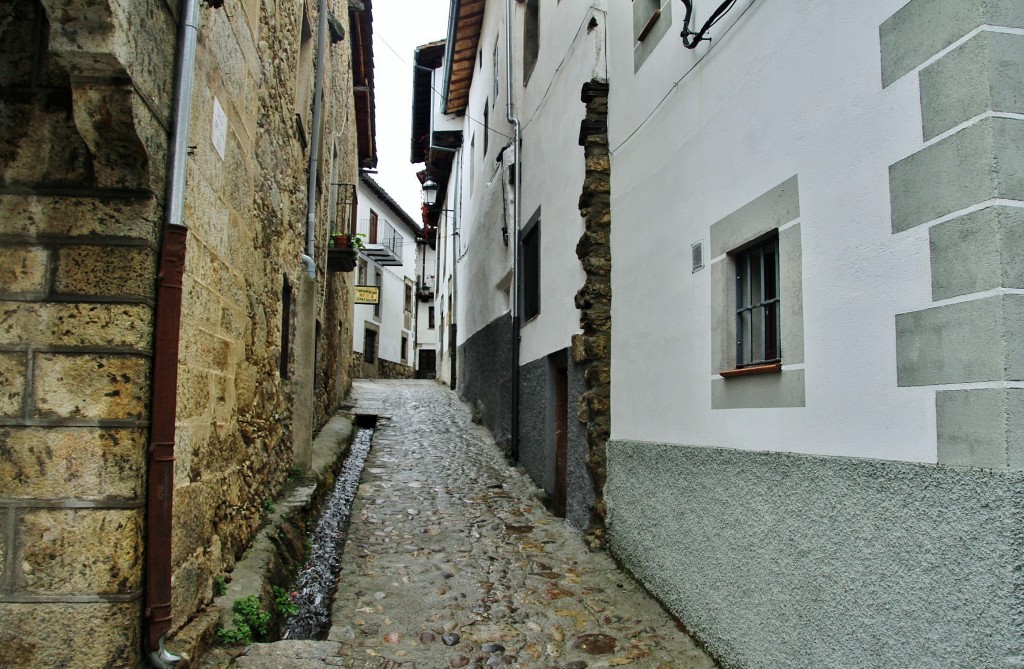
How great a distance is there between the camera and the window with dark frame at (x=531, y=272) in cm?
810

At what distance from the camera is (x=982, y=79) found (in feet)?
7.41

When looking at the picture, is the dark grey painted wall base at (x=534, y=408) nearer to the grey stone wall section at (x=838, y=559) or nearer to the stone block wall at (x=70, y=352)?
the grey stone wall section at (x=838, y=559)

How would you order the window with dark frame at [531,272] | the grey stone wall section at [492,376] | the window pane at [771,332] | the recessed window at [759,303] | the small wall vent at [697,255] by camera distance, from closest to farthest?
the recessed window at [759,303]
the window pane at [771,332]
the small wall vent at [697,255]
the window with dark frame at [531,272]
the grey stone wall section at [492,376]

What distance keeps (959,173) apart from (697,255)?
1956mm

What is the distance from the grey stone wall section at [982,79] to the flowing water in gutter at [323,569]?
154 inches

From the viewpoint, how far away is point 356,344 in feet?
82.9

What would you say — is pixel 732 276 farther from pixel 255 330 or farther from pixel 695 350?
pixel 255 330

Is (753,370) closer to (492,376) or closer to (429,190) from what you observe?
(492,376)

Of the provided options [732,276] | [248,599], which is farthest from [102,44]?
[732,276]

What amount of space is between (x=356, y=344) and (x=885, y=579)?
930 inches

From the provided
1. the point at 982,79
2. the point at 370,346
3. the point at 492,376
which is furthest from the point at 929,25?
the point at 370,346

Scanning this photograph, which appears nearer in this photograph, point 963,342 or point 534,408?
point 963,342

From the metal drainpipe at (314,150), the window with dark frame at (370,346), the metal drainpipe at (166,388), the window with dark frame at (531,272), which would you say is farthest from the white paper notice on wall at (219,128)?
the window with dark frame at (370,346)

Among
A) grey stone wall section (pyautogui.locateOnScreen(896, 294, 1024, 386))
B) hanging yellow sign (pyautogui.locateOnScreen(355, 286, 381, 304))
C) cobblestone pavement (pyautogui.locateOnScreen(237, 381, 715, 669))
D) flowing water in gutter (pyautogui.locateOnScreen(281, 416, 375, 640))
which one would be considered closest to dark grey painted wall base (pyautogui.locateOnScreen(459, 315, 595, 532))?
cobblestone pavement (pyautogui.locateOnScreen(237, 381, 715, 669))
